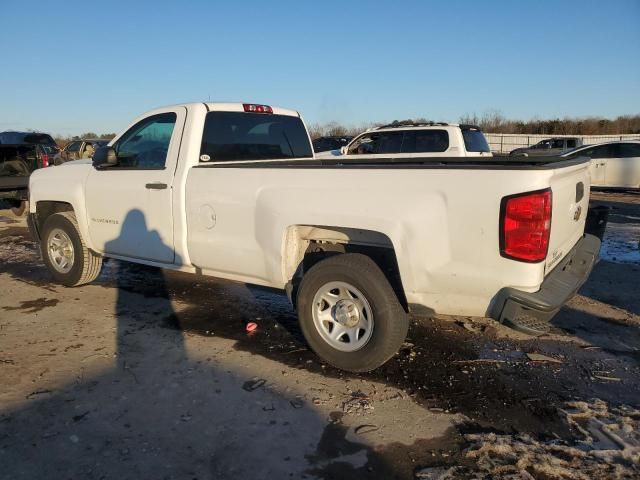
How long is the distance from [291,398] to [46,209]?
4395mm

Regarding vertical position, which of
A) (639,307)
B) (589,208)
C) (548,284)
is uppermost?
(589,208)

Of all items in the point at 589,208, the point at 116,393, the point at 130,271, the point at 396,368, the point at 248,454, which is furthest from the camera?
the point at 130,271

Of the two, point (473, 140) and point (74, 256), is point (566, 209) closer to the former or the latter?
point (74, 256)

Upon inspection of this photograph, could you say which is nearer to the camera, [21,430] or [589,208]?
[21,430]

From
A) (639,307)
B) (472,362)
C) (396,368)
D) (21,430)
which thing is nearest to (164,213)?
(21,430)

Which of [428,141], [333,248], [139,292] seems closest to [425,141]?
[428,141]

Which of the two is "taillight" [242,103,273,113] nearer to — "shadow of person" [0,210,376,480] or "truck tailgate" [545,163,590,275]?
"shadow of person" [0,210,376,480]

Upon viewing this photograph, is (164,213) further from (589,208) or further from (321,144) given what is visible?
(321,144)

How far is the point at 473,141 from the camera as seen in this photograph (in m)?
10.8

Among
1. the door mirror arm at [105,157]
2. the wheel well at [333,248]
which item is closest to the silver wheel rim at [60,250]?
the door mirror arm at [105,157]

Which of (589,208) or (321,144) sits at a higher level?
(321,144)

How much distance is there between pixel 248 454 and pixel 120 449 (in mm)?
744

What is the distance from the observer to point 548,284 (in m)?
3.19

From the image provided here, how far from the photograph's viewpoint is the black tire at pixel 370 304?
3.50 metres
